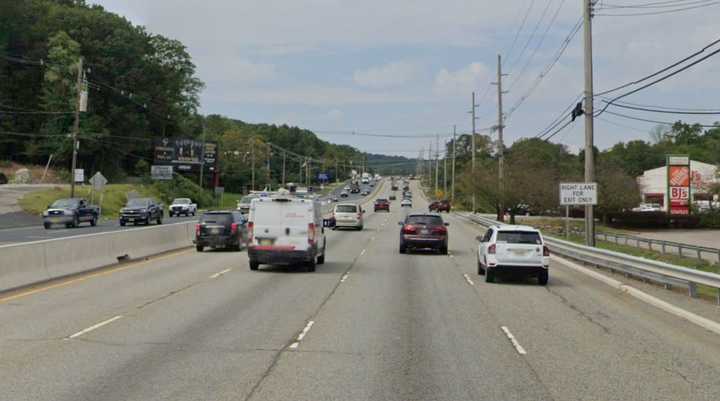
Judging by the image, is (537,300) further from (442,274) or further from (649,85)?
(649,85)

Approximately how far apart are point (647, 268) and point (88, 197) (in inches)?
2371

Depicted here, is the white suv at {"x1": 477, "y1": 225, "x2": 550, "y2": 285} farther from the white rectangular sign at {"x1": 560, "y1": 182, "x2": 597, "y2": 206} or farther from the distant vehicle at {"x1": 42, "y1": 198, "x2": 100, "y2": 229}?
the distant vehicle at {"x1": 42, "y1": 198, "x2": 100, "y2": 229}

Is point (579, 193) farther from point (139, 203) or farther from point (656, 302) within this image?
point (139, 203)

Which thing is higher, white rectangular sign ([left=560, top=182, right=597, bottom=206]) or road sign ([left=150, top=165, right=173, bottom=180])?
road sign ([left=150, top=165, right=173, bottom=180])

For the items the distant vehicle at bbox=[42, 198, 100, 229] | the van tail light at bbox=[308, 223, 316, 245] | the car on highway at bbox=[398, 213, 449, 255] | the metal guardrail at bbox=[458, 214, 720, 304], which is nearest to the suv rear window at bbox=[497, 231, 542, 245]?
the metal guardrail at bbox=[458, 214, 720, 304]

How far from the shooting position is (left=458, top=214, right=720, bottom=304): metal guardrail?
16.7 meters

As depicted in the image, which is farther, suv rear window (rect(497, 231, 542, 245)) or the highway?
Answer: suv rear window (rect(497, 231, 542, 245))

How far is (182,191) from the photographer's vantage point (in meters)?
96.9

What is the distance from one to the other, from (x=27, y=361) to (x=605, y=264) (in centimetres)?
1848

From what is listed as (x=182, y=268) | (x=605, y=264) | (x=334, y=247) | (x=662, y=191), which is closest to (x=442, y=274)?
(x=605, y=264)

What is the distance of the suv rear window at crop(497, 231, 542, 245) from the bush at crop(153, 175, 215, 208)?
76.5 meters

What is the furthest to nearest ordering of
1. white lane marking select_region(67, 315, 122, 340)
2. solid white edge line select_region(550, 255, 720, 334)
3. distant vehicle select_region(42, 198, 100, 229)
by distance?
1. distant vehicle select_region(42, 198, 100, 229)
2. solid white edge line select_region(550, 255, 720, 334)
3. white lane marking select_region(67, 315, 122, 340)

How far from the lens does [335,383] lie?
858 centimetres

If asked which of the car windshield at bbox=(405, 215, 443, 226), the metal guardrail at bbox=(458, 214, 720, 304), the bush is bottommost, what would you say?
the metal guardrail at bbox=(458, 214, 720, 304)
